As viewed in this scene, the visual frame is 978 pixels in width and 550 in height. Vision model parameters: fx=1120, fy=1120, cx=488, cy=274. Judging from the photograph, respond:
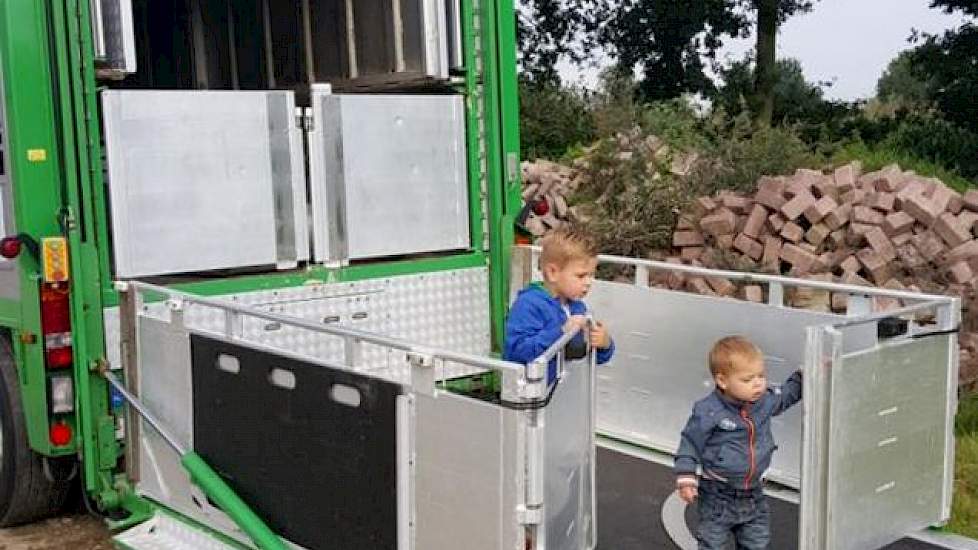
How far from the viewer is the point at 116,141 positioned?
15.3ft

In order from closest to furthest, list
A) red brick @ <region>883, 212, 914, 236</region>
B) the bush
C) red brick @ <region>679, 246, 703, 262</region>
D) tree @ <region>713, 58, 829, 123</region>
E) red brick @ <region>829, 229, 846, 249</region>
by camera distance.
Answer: red brick @ <region>883, 212, 914, 236</region> → red brick @ <region>829, 229, 846, 249</region> → red brick @ <region>679, 246, 703, 262</region> → the bush → tree @ <region>713, 58, 829, 123</region>

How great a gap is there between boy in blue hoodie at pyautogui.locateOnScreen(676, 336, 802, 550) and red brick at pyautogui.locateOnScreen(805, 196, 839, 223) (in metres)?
5.05

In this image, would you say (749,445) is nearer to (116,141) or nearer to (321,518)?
(321,518)

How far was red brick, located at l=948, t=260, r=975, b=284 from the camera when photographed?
776 centimetres

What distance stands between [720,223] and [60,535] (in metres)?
5.70

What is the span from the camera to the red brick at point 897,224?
324 inches

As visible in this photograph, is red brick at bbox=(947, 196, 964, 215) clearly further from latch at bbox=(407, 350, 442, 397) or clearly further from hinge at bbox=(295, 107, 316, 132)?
latch at bbox=(407, 350, 442, 397)

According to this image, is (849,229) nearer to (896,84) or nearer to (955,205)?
(955,205)

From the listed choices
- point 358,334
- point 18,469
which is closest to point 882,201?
point 358,334

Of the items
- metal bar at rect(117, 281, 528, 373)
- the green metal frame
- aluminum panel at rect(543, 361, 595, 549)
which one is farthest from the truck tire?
aluminum panel at rect(543, 361, 595, 549)

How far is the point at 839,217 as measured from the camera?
27.9 ft

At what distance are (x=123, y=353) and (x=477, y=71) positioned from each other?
2261mm

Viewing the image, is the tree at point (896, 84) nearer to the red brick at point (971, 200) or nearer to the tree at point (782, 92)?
the tree at point (782, 92)

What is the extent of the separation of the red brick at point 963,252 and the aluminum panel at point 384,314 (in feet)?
12.8
